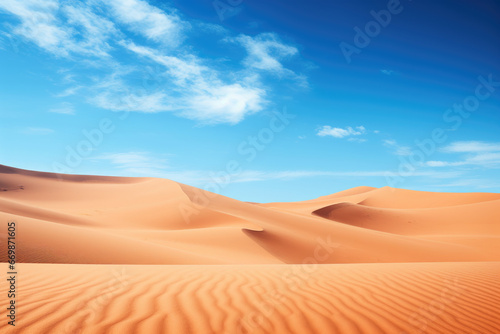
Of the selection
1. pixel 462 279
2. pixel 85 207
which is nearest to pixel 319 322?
pixel 462 279

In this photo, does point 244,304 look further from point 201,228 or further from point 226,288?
point 201,228

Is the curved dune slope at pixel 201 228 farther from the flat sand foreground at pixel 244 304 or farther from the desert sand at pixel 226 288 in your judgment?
the flat sand foreground at pixel 244 304

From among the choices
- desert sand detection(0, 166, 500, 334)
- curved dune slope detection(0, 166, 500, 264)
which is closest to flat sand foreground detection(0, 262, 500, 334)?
desert sand detection(0, 166, 500, 334)

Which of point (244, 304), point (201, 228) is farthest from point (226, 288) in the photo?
point (201, 228)

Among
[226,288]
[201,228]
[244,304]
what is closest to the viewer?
[244,304]

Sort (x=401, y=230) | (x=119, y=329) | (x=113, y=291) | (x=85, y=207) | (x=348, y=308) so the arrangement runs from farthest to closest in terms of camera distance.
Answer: (x=401, y=230), (x=85, y=207), (x=113, y=291), (x=348, y=308), (x=119, y=329)

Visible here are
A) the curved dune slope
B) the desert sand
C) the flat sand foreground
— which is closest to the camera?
the flat sand foreground

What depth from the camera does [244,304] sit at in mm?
3992

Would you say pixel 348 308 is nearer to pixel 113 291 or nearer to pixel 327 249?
pixel 113 291

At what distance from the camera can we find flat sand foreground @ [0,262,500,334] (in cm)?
323

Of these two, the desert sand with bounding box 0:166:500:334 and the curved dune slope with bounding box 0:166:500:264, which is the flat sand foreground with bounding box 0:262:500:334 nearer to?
the desert sand with bounding box 0:166:500:334

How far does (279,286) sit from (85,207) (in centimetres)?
2899

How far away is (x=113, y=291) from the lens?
4.37 m

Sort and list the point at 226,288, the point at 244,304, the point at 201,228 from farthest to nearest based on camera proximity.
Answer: the point at 201,228, the point at 226,288, the point at 244,304
